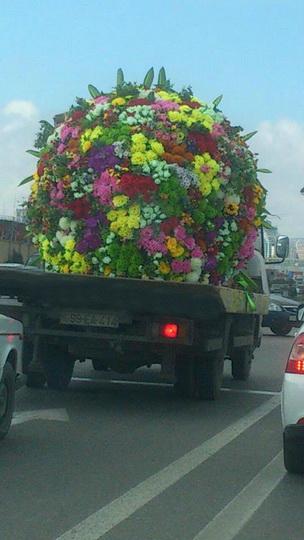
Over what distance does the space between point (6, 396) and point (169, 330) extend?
257 centimetres

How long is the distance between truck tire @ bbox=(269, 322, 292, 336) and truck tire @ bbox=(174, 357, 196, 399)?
17037mm

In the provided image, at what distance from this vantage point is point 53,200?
464 inches

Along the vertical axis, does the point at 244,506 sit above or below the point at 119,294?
below

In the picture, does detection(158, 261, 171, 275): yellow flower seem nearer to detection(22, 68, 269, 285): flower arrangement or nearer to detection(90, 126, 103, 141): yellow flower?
detection(22, 68, 269, 285): flower arrangement

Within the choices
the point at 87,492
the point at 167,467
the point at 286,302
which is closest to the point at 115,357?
the point at 167,467

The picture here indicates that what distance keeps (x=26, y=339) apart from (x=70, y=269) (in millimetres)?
927

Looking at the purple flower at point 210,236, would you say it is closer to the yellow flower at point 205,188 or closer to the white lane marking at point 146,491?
the yellow flower at point 205,188

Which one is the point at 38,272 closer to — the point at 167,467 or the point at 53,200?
the point at 53,200

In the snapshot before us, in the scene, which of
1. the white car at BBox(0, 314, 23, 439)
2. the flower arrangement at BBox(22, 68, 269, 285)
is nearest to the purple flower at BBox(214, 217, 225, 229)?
the flower arrangement at BBox(22, 68, 269, 285)

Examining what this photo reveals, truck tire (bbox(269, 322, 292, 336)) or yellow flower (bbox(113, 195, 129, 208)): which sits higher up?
yellow flower (bbox(113, 195, 129, 208))

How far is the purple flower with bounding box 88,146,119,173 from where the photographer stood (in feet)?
37.3

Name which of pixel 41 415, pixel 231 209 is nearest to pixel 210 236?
pixel 231 209

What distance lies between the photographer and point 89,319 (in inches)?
438

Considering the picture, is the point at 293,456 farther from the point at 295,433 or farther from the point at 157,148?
the point at 157,148
